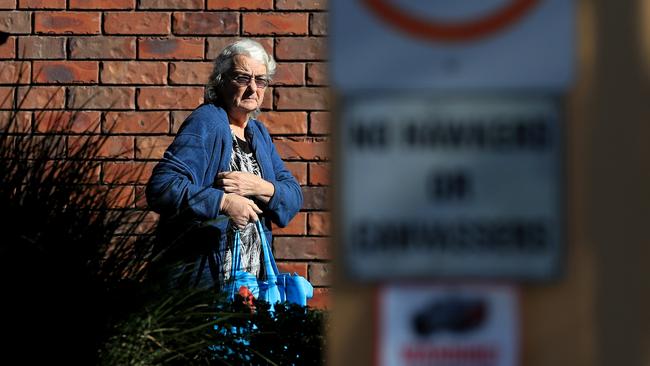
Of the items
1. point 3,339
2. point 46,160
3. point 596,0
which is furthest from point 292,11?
point 596,0

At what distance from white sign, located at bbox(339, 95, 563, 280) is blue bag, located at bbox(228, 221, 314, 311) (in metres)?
3.24

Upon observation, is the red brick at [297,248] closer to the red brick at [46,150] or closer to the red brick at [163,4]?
the red brick at [163,4]

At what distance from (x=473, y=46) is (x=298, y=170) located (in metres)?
4.77

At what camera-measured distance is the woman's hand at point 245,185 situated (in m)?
5.21

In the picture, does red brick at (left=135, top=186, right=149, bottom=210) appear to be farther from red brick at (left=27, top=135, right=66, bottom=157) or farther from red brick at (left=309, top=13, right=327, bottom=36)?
red brick at (left=309, top=13, right=327, bottom=36)

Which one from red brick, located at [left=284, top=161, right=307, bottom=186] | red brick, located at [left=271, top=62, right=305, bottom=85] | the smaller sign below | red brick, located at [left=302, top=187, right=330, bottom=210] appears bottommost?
the smaller sign below

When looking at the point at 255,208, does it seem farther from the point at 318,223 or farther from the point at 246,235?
the point at 318,223

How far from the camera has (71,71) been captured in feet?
21.9

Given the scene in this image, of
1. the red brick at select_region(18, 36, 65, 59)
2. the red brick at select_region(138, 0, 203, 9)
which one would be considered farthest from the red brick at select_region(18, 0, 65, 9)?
the red brick at select_region(138, 0, 203, 9)

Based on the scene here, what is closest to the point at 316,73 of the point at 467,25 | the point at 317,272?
the point at 317,272

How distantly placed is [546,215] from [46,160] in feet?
8.74

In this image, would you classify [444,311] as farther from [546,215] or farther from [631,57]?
[631,57]

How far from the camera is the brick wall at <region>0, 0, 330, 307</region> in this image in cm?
655

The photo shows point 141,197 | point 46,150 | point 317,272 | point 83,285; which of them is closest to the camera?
point 83,285
